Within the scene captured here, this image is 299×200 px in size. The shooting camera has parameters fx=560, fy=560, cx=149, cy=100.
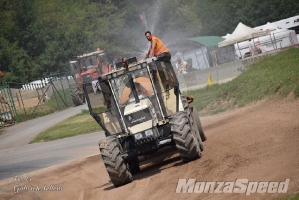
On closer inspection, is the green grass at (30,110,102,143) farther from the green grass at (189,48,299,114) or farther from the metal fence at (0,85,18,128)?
the metal fence at (0,85,18,128)

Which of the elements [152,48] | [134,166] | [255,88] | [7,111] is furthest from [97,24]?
[134,166]

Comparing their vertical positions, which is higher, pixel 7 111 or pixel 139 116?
pixel 7 111

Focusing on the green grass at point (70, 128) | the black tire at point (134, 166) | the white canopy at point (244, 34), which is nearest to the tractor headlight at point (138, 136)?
the black tire at point (134, 166)

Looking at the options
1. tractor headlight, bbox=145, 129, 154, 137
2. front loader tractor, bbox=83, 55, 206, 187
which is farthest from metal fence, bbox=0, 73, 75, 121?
tractor headlight, bbox=145, 129, 154, 137

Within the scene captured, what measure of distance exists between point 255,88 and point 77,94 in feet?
82.2

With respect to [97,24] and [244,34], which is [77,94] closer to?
[244,34]

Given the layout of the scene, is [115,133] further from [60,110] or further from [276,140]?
[60,110]

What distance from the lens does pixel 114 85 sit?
14289mm

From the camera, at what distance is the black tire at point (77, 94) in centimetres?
4469

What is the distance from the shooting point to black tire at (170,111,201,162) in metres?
13.0

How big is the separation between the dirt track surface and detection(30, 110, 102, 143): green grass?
31.1ft

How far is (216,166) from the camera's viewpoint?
11.7 metres

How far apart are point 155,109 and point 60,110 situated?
34.8m

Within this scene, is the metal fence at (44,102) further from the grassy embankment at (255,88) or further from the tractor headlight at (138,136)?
the tractor headlight at (138,136)
